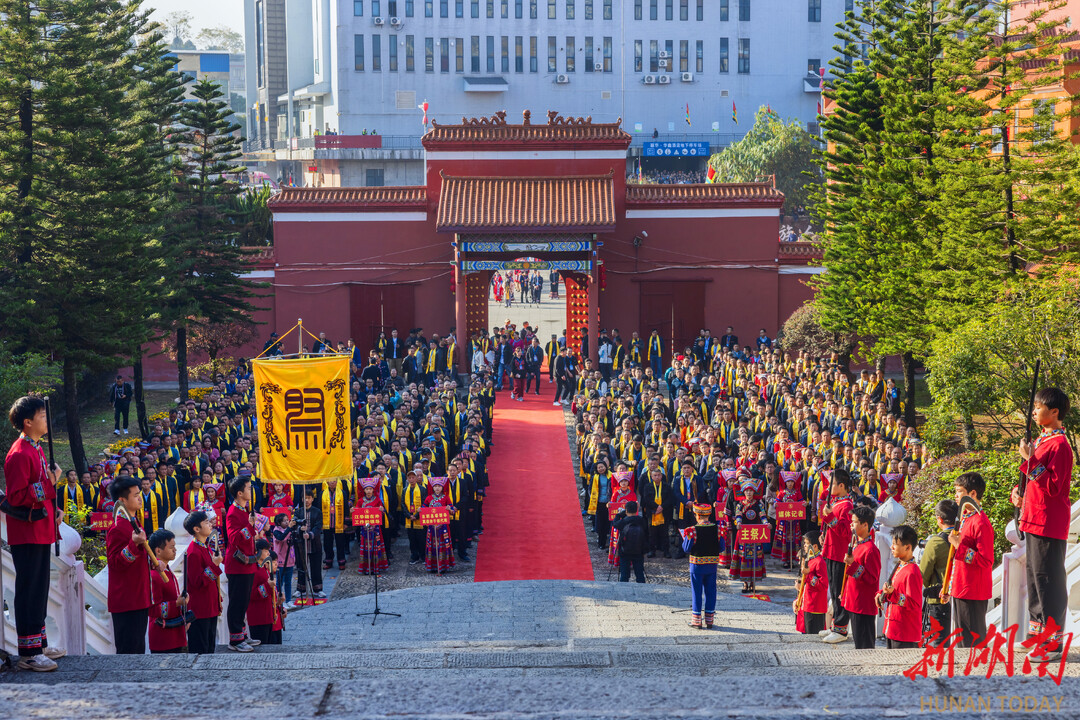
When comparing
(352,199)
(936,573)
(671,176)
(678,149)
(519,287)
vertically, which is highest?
(678,149)

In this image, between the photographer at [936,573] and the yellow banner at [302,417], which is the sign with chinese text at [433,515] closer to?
the yellow banner at [302,417]

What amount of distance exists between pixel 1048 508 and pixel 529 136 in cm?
2124

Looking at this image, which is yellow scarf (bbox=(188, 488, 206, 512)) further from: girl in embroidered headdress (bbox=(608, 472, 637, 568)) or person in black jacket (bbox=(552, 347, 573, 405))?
person in black jacket (bbox=(552, 347, 573, 405))

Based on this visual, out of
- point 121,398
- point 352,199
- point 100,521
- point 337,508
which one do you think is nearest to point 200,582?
point 100,521

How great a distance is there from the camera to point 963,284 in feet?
57.8

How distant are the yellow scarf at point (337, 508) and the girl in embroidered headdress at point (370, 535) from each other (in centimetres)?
23

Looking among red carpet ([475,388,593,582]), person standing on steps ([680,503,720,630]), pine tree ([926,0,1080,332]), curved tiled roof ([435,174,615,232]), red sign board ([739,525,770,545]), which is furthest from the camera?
curved tiled roof ([435,174,615,232])

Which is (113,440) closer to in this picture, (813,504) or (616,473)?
(616,473)

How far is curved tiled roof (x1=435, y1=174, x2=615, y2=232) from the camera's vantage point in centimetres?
2461

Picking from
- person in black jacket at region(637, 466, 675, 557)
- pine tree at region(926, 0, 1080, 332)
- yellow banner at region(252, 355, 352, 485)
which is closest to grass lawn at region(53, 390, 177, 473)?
yellow banner at region(252, 355, 352, 485)

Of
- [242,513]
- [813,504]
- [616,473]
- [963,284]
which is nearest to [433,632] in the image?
[242,513]

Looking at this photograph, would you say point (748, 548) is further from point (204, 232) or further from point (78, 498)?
point (204, 232)

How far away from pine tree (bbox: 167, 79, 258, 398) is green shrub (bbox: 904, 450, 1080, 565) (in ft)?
52.1

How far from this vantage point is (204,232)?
23875 mm
